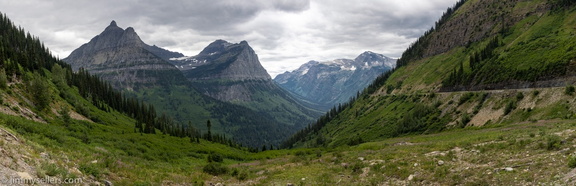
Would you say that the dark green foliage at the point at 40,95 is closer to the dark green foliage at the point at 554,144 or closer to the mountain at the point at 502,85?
the mountain at the point at 502,85

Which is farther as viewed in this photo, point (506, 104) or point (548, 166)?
point (506, 104)

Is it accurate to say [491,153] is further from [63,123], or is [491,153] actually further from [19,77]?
[19,77]

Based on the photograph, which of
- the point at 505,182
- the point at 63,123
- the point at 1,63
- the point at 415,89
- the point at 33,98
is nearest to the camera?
the point at 505,182

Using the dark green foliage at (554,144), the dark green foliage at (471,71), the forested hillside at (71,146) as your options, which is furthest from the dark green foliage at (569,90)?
the forested hillside at (71,146)

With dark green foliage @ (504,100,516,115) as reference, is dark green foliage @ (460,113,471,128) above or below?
below

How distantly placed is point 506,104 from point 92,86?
197 metres

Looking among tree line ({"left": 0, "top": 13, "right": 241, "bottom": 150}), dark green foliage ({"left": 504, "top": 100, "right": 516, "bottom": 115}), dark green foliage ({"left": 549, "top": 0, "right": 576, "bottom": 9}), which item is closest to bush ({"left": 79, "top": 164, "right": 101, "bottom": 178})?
tree line ({"left": 0, "top": 13, "right": 241, "bottom": 150})

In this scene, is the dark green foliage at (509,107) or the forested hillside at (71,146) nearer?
the forested hillside at (71,146)

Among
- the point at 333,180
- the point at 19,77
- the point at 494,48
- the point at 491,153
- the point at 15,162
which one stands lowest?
the point at 333,180

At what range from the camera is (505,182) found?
1559cm

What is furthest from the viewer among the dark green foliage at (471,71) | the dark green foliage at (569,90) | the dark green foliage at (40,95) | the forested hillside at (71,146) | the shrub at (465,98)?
the dark green foliage at (471,71)

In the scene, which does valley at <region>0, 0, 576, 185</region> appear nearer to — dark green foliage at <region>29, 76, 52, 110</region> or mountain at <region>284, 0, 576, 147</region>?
dark green foliage at <region>29, 76, 52, 110</region>

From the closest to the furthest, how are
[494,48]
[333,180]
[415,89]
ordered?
[333,180] < [494,48] < [415,89]

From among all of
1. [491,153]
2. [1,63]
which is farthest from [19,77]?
[491,153]
